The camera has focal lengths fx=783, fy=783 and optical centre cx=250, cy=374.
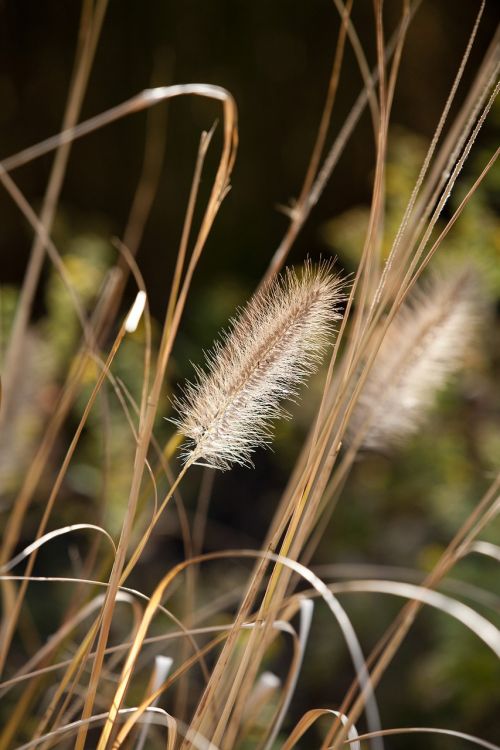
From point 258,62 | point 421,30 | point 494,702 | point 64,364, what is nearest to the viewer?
point 494,702

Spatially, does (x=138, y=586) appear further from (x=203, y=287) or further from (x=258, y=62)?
(x=258, y=62)

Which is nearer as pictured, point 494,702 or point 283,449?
point 494,702

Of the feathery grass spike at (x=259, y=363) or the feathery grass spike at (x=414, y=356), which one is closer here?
the feathery grass spike at (x=259, y=363)

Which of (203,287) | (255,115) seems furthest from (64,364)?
(255,115)

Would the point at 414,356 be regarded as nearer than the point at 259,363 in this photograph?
No

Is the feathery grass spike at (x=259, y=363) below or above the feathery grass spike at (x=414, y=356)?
below

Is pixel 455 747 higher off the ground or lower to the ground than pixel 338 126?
lower

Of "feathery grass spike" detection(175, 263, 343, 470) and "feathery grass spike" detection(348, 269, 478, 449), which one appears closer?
"feathery grass spike" detection(175, 263, 343, 470)

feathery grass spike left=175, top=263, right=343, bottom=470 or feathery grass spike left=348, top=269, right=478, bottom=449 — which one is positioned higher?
feathery grass spike left=348, top=269, right=478, bottom=449
